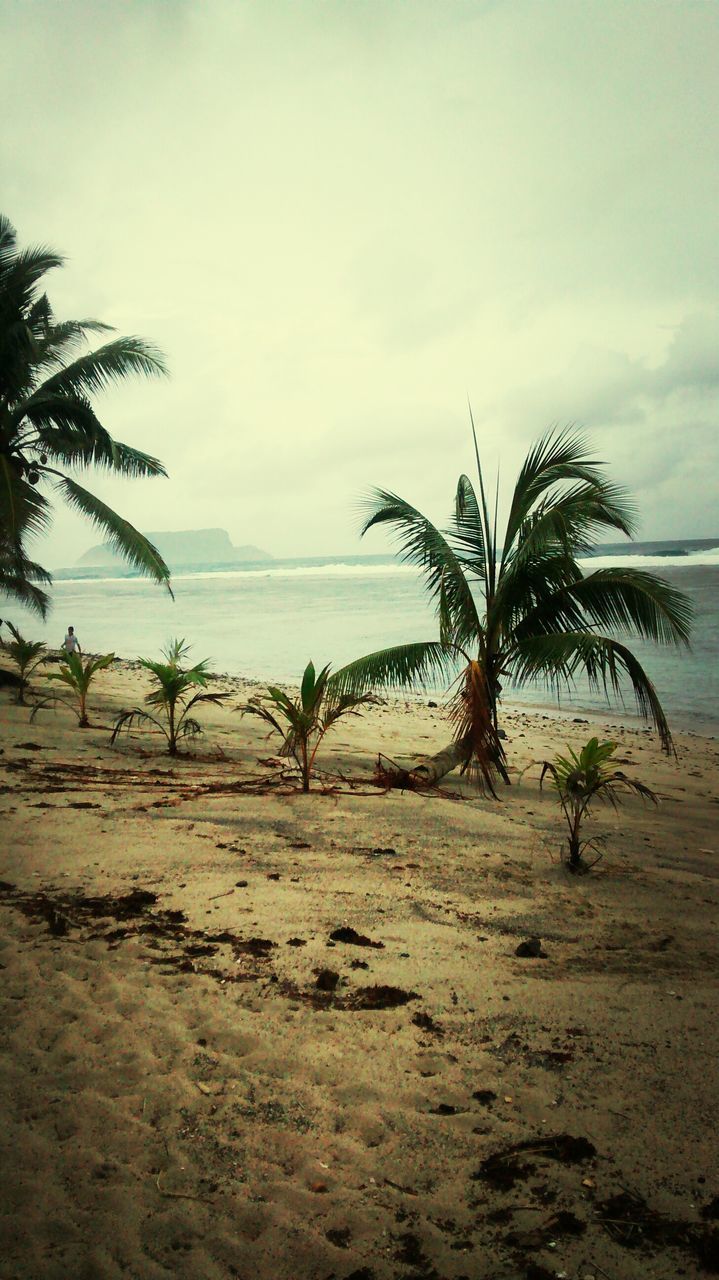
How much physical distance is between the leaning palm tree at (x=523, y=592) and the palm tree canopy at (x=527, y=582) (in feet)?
0.04

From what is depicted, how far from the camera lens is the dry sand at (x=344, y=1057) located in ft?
5.84

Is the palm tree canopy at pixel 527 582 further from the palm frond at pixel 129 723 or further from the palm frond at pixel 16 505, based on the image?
the palm frond at pixel 16 505

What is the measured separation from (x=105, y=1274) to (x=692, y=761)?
354 inches

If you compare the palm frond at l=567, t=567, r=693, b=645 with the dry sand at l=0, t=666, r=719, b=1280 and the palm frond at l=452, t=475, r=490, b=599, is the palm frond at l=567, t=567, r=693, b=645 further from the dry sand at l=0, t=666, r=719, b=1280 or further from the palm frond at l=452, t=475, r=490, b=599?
the dry sand at l=0, t=666, r=719, b=1280

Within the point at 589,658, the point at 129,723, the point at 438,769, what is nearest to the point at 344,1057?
the point at 438,769

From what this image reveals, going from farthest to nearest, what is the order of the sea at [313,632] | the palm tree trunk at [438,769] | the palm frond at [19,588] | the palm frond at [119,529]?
1. the sea at [313,632]
2. the palm frond at [19,588]
3. the palm frond at [119,529]
4. the palm tree trunk at [438,769]

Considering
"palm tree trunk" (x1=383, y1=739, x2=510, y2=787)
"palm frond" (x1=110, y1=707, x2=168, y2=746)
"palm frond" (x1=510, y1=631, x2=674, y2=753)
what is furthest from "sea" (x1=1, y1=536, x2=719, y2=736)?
"palm frond" (x1=110, y1=707, x2=168, y2=746)

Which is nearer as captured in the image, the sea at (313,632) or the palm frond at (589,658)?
the palm frond at (589,658)

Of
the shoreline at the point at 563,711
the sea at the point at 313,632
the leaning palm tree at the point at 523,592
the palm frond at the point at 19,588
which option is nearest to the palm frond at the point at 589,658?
the leaning palm tree at the point at 523,592

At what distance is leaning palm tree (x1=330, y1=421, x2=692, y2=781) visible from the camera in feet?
21.6

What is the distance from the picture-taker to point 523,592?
7164mm

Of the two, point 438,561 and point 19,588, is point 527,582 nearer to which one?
point 438,561

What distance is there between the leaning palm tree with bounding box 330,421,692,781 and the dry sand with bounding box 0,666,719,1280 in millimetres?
2181

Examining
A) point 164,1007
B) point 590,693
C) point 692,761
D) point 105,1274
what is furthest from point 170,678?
point 590,693
